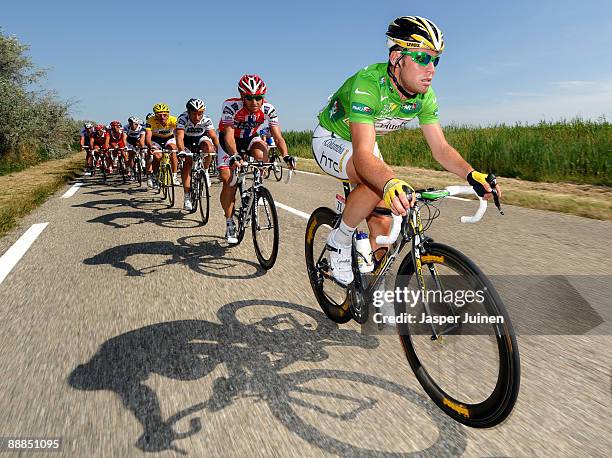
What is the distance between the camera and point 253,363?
117 inches

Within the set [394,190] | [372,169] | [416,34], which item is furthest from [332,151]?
[394,190]

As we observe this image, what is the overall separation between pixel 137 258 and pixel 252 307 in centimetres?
237

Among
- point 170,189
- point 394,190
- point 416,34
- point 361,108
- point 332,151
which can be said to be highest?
point 416,34

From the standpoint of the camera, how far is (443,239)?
616 centimetres

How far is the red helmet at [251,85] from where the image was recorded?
19.2 feet

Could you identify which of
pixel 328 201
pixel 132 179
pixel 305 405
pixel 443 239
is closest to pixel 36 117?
pixel 132 179

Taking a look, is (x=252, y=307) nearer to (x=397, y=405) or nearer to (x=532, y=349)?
(x=397, y=405)

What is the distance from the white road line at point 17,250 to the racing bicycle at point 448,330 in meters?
4.36

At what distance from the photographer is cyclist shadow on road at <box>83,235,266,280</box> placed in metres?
5.03

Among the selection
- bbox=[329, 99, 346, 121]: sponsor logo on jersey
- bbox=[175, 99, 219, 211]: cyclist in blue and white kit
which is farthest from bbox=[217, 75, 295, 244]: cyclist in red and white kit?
bbox=[329, 99, 346, 121]: sponsor logo on jersey

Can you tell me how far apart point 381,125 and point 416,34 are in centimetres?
76

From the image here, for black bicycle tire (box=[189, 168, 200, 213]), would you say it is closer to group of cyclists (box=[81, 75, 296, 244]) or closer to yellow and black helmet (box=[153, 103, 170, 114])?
group of cyclists (box=[81, 75, 296, 244])

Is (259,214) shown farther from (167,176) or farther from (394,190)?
(167,176)

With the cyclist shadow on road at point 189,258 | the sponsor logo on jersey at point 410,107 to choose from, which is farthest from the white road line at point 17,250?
the sponsor logo on jersey at point 410,107
